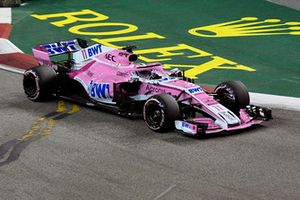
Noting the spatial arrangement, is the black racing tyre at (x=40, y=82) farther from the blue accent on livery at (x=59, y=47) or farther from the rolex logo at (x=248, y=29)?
the rolex logo at (x=248, y=29)

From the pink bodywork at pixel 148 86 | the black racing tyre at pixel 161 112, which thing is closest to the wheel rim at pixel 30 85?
the pink bodywork at pixel 148 86

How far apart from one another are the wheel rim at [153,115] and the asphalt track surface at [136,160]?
6.7 inches

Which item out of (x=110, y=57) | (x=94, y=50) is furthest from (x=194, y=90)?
(x=94, y=50)

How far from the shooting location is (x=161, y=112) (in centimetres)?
1250

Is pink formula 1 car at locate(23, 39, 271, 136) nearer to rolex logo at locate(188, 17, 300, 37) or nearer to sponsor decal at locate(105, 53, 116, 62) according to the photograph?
sponsor decal at locate(105, 53, 116, 62)

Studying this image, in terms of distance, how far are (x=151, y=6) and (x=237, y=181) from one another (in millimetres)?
15492

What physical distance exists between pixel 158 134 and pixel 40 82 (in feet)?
10.7

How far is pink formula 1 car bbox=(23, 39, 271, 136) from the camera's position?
41.2 ft

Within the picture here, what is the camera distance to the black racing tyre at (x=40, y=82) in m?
14.6

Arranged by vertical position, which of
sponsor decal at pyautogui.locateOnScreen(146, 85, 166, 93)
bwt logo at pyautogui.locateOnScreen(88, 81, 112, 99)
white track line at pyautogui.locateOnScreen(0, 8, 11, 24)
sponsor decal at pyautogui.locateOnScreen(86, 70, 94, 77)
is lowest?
white track line at pyautogui.locateOnScreen(0, 8, 11, 24)

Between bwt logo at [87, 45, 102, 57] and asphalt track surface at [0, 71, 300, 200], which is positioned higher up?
bwt logo at [87, 45, 102, 57]

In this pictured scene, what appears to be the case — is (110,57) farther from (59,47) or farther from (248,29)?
(248,29)

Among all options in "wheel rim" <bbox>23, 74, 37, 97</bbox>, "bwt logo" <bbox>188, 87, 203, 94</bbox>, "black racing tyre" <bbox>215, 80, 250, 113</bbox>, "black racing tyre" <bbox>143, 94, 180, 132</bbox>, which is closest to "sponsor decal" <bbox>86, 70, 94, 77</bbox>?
"wheel rim" <bbox>23, 74, 37, 97</bbox>

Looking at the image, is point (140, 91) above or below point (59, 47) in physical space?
below
